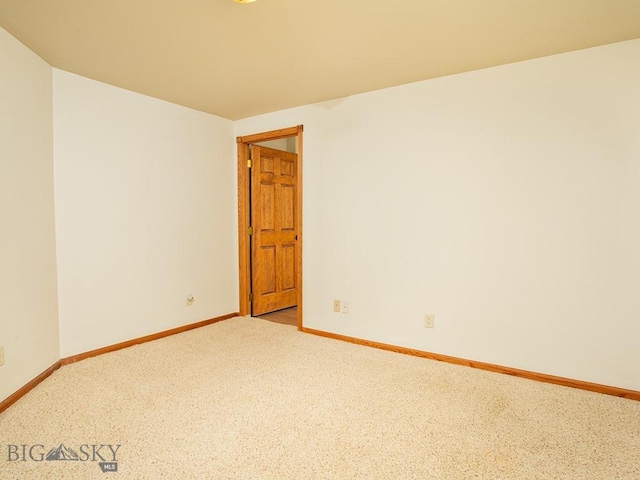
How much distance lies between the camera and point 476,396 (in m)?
2.27

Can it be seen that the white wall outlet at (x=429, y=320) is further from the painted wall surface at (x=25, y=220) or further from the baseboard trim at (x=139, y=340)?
the painted wall surface at (x=25, y=220)

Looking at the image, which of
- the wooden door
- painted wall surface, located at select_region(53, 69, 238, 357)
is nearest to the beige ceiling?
painted wall surface, located at select_region(53, 69, 238, 357)

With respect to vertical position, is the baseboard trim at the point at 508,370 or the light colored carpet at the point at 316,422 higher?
the baseboard trim at the point at 508,370

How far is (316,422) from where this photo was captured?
77.4 inches

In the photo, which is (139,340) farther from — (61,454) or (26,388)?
(61,454)

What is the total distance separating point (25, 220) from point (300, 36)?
214 cm

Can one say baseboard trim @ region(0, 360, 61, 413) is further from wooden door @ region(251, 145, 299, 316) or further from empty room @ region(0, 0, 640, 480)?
wooden door @ region(251, 145, 299, 316)

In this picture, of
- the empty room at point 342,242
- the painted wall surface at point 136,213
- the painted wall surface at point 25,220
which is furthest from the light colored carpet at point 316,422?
the painted wall surface at point 136,213

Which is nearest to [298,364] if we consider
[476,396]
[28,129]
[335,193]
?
[476,396]

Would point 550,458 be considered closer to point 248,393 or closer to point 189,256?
point 248,393

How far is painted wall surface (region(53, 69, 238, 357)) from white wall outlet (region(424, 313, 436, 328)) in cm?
229

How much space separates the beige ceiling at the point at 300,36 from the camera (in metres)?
1.86

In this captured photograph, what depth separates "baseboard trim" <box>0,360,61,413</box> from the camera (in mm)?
2082

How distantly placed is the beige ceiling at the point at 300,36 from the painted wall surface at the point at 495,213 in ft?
0.94
